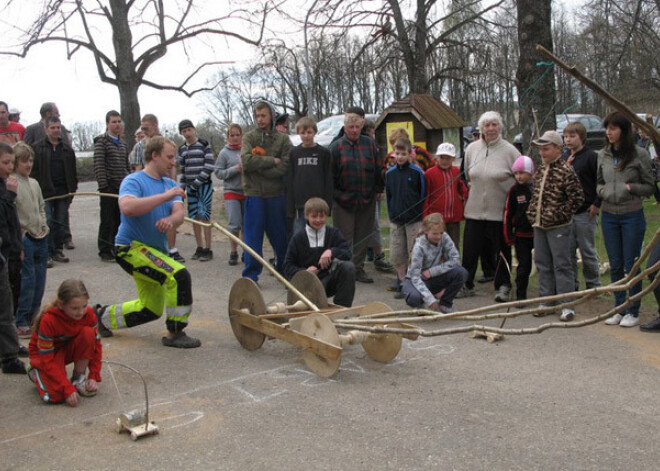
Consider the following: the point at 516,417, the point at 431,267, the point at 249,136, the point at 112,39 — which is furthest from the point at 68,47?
the point at 516,417

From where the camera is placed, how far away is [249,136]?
26.6ft

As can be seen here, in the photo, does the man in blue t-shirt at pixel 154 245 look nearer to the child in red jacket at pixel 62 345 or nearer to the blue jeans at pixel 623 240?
the child in red jacket at pixel 62 345

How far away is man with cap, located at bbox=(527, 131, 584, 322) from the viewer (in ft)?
21.2

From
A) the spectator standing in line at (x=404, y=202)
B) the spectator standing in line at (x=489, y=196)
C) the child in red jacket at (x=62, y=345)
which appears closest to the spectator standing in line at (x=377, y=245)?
the spectator standing in line at (x=404, y=202)

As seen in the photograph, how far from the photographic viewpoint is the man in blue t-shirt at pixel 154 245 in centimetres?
547

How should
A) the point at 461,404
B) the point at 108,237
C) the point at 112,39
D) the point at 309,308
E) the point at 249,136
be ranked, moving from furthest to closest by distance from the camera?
the point at 112,39 → the point at 108,237 → the point at 249,136 → the point at 309,308 → the point at 461,404

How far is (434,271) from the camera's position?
22.5 ft

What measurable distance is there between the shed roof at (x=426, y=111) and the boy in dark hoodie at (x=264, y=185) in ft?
17.9

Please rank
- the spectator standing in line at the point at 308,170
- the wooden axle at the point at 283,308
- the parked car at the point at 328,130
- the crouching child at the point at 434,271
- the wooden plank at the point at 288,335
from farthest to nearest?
the parked car at the point at 328,130
the spectator standing in line at the point at 308,170
the crouching child at the point at 434,271
the wooden axle at the point at 283,308
the wooden plank at the point at 288,335

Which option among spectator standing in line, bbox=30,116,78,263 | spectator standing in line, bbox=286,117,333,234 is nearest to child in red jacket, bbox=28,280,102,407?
spectator standing in line, bbox=286,117,333,234

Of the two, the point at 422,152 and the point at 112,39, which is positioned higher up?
the point at 112,39

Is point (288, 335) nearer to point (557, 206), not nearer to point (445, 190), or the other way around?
point (557, 206)

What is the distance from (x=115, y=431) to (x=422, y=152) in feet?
20.0

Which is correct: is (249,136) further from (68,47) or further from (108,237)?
(68,47)
